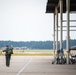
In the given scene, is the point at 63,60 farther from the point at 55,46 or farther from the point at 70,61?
the point at 55,46

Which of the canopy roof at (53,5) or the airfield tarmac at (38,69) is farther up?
the canopy roof at (53,5)

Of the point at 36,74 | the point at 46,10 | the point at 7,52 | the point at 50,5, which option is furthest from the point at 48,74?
the point at 46,10

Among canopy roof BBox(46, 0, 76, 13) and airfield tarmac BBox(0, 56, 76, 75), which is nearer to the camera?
airfield tarmac BBox(0, 56, 76, 75)

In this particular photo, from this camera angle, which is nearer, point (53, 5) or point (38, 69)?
point (38, 69)

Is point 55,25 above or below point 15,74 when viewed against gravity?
above

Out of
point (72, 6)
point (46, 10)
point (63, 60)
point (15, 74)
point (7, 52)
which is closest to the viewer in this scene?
point (15, 74)

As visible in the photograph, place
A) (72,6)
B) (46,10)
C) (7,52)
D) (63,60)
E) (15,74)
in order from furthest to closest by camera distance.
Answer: (46,10) < (72,6) < (63,60) < (7,52) < (15,74)

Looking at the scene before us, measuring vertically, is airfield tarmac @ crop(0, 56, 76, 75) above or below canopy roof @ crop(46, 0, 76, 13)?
below

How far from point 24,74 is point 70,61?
15.3 metres

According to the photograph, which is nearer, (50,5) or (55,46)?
(50,5)

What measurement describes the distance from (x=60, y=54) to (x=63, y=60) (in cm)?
61

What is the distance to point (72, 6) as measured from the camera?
47.4 m

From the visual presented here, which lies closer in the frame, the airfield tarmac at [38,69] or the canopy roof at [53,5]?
the airfield tarmac at [38,69]

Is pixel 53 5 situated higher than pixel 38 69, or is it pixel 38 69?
pixel 53 5
